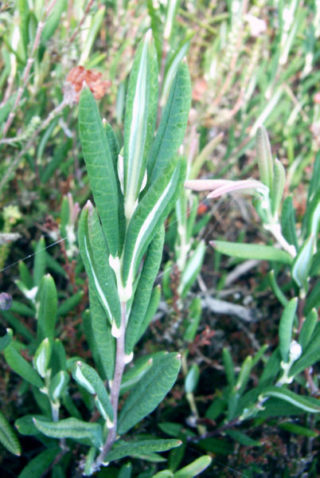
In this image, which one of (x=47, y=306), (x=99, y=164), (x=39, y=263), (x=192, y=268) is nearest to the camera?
(x=99, y=164)

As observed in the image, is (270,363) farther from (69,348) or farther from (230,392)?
(69,348)

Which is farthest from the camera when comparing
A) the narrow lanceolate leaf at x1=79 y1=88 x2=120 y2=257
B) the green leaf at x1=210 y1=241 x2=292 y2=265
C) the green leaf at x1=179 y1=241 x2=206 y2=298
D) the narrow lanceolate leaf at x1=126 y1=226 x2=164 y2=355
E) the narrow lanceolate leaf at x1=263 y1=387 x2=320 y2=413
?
the green leaf at x1=179 y1=241 x2=206 y2=298

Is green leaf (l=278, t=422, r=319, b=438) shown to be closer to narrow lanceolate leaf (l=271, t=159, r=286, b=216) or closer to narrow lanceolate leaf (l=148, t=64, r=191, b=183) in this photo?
narrow lanceolate leaf (l=271, t=159, r=286, b=216)

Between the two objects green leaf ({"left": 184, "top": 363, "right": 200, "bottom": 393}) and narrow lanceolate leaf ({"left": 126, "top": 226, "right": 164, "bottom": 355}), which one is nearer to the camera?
narrow lanceolate leaf ({"left": 126, "top": 226, "right": 164, "bottom": 355})

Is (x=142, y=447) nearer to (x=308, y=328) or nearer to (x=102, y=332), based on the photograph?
(x=102, y=332)

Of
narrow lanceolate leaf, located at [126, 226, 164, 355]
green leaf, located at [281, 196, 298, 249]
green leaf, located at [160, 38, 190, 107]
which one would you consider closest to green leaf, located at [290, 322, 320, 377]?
green leaf, located at [281, 196, 298, 249]

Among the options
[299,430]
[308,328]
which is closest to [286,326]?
[308,328]

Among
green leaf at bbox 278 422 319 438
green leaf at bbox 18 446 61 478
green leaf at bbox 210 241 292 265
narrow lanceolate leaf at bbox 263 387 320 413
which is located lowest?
green leaf at bbox 278 422 319 438
